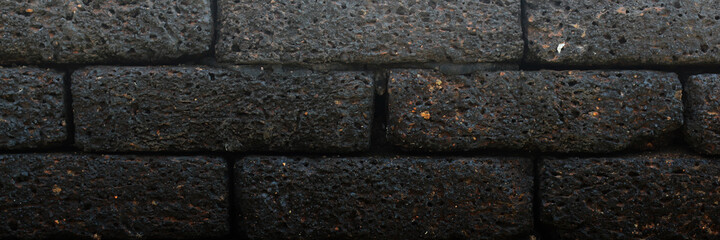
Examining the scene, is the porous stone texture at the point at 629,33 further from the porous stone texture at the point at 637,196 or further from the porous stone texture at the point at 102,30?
the porous stone texture at the point at 102,30

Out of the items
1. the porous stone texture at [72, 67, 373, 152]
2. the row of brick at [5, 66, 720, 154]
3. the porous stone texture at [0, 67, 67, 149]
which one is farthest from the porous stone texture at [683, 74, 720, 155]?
the porous stone texture at [0, 67, 67, 149]

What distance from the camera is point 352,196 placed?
104 inches

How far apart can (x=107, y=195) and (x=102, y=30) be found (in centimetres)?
77

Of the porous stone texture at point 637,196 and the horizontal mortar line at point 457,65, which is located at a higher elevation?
the horizontal mortar line at point 457,65

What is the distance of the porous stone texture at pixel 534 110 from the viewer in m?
2.62

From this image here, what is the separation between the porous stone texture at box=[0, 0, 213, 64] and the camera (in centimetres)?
257

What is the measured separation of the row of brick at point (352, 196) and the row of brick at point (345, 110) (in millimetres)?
91

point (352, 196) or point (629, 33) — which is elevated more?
point (629, 33)

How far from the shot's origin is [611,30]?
8.66ft

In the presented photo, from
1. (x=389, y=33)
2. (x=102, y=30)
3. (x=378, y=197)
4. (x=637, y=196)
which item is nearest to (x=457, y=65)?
(x=389, y=33)

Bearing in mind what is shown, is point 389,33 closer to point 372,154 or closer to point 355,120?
point 355,120

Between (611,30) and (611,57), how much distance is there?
13cm

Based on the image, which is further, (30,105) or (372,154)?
(372,154)

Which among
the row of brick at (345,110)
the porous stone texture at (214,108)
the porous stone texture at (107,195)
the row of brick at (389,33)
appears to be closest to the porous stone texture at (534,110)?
the row of brick at (345,110)
